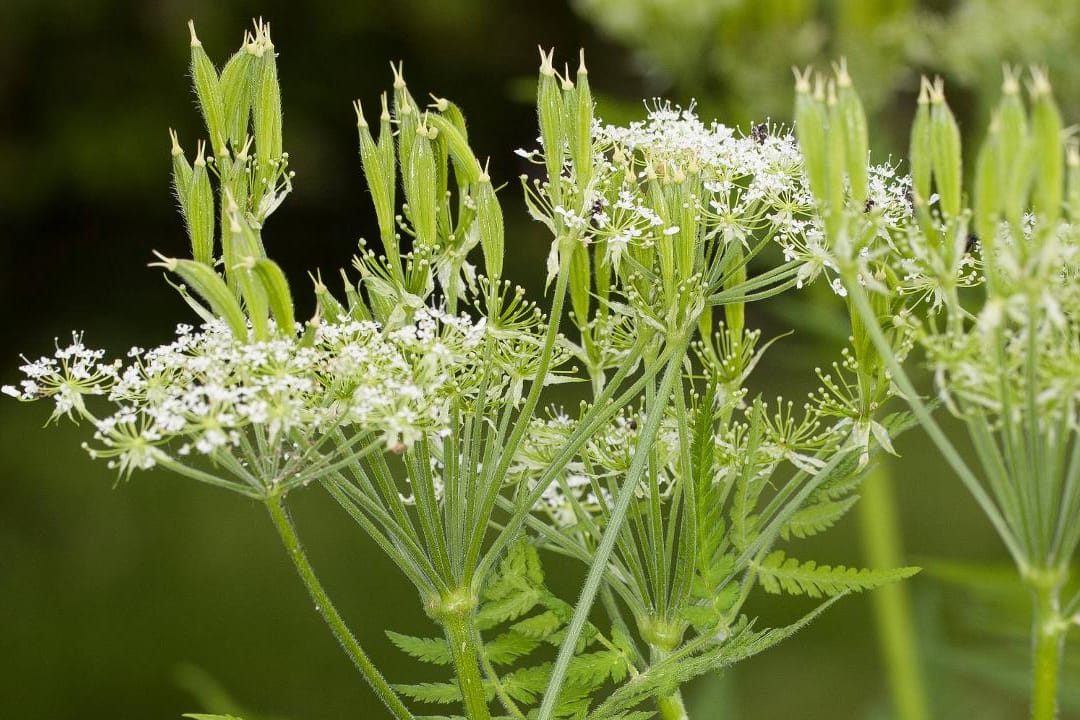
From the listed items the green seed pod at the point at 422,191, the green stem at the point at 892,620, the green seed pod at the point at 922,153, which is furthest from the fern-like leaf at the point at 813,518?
the green stem at the point at 892,620

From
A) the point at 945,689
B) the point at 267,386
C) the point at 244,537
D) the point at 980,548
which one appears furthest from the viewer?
the point at 244,537

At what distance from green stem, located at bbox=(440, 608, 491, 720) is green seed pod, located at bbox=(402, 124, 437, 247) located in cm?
35

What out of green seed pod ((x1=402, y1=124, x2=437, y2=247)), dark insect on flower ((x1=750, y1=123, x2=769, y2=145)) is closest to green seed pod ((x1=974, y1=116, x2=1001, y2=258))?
dark insect on flower ((x1=750, y1=123, x2=769, y2=145))

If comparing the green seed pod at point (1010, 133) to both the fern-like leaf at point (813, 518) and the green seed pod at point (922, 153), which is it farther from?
the fern-like leaf at point (813, 518)

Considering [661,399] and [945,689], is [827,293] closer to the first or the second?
[945,689]

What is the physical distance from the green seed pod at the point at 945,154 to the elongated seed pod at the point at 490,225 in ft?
1.31

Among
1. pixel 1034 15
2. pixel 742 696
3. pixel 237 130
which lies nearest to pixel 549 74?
pixel 237 130

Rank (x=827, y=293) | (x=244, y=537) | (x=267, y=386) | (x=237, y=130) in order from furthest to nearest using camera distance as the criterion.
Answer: (x=244, y=537) < (x=827, y=293) < (x=237, y=130) < (x=267, y=386)

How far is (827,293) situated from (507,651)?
221cm

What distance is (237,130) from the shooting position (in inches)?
46.5

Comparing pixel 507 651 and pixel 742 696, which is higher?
pixel 507 651

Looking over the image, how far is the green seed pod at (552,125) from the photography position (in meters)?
1.12

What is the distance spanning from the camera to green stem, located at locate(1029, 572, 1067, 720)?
2.89 feet

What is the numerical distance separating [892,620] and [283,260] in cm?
875
